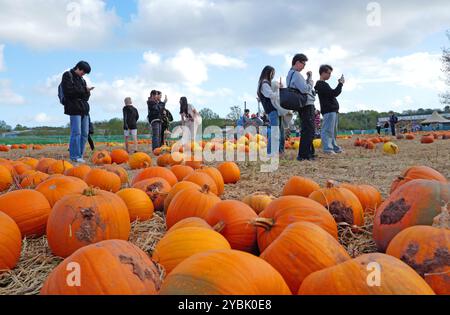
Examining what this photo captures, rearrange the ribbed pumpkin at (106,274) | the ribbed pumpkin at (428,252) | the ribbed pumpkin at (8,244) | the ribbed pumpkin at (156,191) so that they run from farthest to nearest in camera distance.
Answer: the ribbed pumpkin at (156,191)
the ribbed pumpkin at (8,244)
the ribbed pumpkin at (428,252)
the ribbed pumpkin at (106,274)

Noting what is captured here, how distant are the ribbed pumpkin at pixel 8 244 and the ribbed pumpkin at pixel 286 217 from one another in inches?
54.4

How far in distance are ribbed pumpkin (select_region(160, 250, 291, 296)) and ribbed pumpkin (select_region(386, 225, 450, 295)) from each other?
2.07 ft

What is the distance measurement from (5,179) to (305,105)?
504 cm

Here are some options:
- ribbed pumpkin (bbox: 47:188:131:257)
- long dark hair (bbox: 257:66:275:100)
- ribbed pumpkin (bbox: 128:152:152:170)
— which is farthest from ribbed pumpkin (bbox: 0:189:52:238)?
long dark hair (bbox: 257:66:275:100)

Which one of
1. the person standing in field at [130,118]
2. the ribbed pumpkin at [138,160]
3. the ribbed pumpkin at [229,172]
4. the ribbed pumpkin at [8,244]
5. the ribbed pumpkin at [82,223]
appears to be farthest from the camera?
the person standing in field at [130,118]

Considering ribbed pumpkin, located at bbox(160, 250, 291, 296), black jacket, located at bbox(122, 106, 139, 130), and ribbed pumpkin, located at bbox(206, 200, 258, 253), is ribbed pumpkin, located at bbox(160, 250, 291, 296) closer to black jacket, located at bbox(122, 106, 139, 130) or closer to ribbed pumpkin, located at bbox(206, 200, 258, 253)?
ribbed pumpkin, located at bbox(206, 200, 258, 253)

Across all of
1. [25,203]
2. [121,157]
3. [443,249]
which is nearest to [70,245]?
[25,203]

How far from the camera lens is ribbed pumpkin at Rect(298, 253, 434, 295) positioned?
3.90ft

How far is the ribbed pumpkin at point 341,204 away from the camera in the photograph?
2.55m

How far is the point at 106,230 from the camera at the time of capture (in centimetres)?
236

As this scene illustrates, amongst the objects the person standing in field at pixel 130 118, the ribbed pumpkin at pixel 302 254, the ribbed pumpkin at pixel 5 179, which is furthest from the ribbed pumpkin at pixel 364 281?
the person standing in field at pixel 130 118

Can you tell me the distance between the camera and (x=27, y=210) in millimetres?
2750

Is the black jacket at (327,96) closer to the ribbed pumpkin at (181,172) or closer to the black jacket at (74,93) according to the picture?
the ribbed pumpkin at (181,172)
